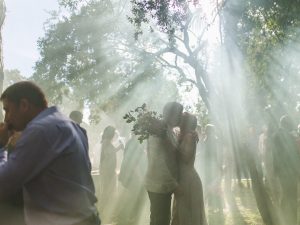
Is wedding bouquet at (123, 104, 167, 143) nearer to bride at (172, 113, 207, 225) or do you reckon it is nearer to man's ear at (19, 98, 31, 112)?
bride at (172, 113, 207, 225)

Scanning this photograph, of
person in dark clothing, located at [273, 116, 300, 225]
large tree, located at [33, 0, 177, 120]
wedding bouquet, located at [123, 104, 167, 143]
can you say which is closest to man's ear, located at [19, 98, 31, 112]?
wedding bouquet, located at [123, 104, 167, 143]

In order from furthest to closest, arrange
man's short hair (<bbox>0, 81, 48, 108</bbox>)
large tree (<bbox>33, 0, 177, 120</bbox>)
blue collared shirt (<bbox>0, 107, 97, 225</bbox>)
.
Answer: large tree (<bbox>33, 0, 177, 120</bbox>)
man's short hair (<bbox>0, 81, 48, 108</bbox>)
blue collared shirt (<bbox>0, 107, 97, 225</bbox>)

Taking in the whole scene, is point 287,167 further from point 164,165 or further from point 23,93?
point 23,93

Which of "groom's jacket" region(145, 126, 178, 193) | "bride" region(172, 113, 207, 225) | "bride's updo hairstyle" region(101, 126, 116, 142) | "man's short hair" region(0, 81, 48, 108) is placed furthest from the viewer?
"bride's updo hairstyle" region(101, 126, 116, 142)

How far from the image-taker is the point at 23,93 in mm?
2592

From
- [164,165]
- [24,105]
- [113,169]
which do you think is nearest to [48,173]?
[24,105]

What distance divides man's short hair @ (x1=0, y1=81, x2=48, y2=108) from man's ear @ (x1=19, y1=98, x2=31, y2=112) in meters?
0.01

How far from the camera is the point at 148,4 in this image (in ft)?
22.5

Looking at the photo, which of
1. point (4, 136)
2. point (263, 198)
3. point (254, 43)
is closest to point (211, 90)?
point (254, 43)

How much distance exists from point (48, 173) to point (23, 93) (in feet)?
1.76

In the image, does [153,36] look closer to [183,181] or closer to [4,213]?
[183,181]

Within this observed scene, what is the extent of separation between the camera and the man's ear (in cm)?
259

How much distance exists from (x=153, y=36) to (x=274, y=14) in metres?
15.9

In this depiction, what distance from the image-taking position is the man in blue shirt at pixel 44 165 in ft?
7.86
